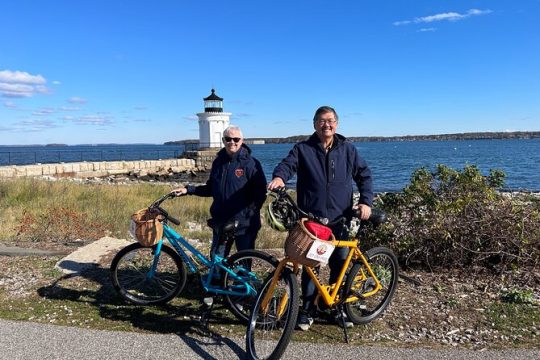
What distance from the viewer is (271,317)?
4188 millimetres

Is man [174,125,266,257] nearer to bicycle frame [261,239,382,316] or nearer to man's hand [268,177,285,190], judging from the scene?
man's hand [268,177,285,190]

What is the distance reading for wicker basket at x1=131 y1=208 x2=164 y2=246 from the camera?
16.2 ft

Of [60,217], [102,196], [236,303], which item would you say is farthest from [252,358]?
[102,196]

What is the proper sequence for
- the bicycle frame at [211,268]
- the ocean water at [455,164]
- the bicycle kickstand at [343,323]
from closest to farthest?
the bicycle kickstand at [343,323] → the bicycle frame at [211,268] → the ocean water at [455,164]

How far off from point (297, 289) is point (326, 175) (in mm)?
1151

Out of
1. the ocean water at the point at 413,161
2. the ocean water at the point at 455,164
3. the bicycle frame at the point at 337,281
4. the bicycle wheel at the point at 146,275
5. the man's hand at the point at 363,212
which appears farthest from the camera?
the ocean water at the point at 413,161

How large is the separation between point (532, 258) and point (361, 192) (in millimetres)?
2993

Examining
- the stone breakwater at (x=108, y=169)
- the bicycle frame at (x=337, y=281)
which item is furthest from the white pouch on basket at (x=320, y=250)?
the stone breakwater at (x=108, y=169)

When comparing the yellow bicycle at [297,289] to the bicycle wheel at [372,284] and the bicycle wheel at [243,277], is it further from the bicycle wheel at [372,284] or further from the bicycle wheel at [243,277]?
the bicycle wheel at [243,277]

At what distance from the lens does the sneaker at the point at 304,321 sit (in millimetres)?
4582

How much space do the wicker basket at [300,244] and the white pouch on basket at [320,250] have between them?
0.10 feet

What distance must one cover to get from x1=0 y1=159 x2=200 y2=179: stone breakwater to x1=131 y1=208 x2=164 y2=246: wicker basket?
32.7m

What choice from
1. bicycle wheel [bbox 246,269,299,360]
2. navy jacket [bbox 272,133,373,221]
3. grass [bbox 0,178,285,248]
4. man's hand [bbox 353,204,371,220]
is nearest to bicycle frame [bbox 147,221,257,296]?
bicycle wheel [bbox 246,269,299,360]

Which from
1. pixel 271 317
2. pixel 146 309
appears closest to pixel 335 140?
pixel 271 317
